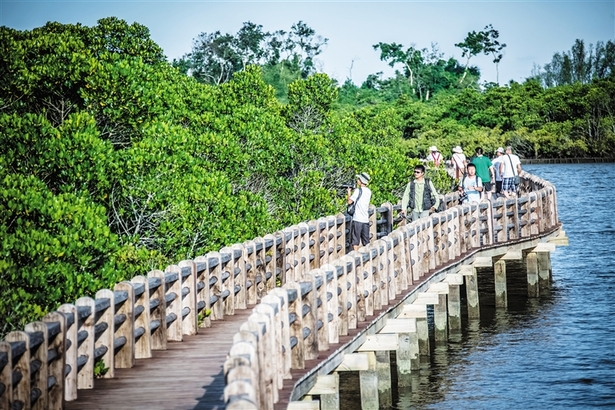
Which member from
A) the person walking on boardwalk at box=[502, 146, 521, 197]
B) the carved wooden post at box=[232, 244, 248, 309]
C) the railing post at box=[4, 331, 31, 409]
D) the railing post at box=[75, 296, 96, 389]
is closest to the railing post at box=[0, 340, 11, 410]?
the railing post at box=[4, 331, 31, 409]

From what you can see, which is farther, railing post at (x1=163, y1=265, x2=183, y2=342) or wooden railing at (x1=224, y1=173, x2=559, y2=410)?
railing post at (x1=163, y1=265, x2=183, y2=342)

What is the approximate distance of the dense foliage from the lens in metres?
15.0

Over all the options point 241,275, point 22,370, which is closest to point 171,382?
point 22,370

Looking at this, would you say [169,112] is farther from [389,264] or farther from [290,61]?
[290,61]

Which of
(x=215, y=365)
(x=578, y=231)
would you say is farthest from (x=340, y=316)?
(x=578, y=231)

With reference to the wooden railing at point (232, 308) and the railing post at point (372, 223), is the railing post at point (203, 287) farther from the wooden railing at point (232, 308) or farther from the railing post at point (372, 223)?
the railing post at point (372, 223)

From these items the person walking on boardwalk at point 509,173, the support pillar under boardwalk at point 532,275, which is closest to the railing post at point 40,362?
the person walking on boardwalk at point 509,173

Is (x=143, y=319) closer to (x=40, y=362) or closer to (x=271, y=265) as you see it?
(x=40, y=362)

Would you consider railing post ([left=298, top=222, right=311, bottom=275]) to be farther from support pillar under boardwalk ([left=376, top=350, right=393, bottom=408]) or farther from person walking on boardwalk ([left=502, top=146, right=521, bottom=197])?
person walking on boardwalk ([left=502, top=146, right=521, bottom=197])

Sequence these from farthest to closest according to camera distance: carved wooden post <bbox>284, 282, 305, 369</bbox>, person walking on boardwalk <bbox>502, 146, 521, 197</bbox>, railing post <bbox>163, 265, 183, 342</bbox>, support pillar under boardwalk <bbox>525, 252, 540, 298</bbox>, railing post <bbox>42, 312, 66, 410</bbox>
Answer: support pillar under boardwalk <bbox>525, 252, 540, 298</bbox> < person walking on boardwalk <bbox>502, 146, 521, 197</bbox> < railing post <bbox>163, 265, 183, 342</bbox> < carved wooden post <bbox>284, 282, 305, 369</bbox> < railing post <bbox>42, 312, 66, 410</bbox>

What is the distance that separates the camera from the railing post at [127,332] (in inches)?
436

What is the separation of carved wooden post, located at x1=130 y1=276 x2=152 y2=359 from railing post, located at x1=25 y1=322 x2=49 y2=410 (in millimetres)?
2391

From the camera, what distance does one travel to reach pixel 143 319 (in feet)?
38.0

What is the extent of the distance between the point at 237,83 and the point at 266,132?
7.62m
